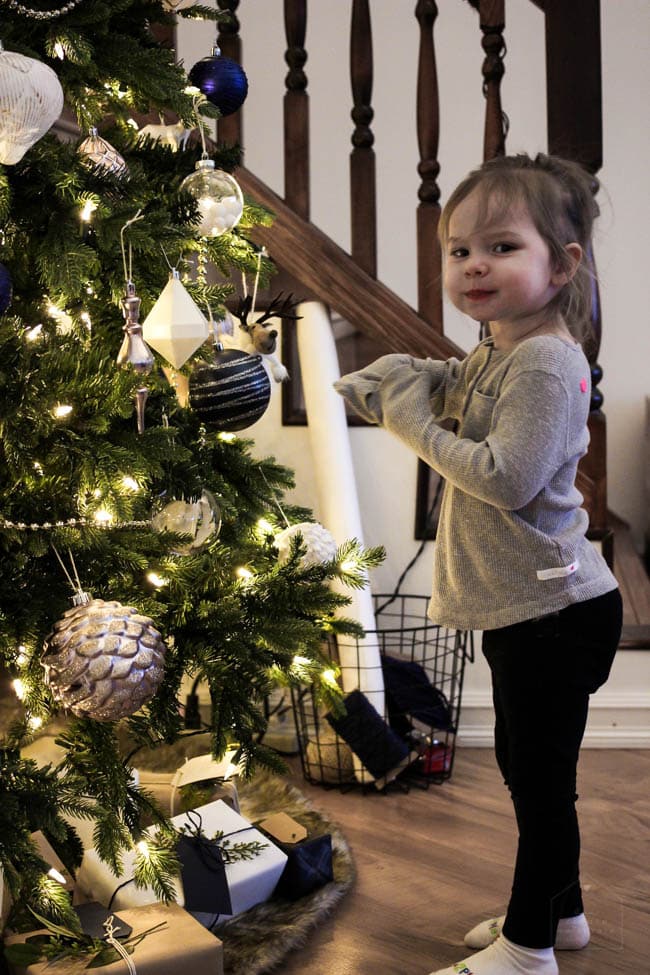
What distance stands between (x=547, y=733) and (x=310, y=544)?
363 mm

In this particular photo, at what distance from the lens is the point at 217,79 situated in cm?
134

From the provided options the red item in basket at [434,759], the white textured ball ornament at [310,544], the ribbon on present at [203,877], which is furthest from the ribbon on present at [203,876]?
the red item in basket at [434,759]

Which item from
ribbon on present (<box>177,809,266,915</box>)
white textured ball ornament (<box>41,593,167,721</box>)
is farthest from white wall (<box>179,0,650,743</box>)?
white textured ball ornament (<box>41,593,167,721</box>)

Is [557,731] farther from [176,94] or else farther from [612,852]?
[176,94]

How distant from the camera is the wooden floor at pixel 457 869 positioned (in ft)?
4.19

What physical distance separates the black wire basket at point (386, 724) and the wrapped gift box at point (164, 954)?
0.69 meters

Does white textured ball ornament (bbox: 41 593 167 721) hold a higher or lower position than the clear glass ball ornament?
lower

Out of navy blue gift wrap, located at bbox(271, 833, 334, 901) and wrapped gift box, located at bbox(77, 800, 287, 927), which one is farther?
navy blue gift wrap, located at bbox(271, 833, 334, 901)

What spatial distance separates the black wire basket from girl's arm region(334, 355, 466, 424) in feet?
2.11

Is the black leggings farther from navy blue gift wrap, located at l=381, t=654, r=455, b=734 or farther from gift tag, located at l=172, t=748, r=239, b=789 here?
navy blue gift wrap, located at l=381, t=654, r=455, b=734

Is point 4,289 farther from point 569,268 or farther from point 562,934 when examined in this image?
point 562,934

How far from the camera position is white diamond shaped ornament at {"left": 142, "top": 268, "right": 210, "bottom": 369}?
3.52 feet

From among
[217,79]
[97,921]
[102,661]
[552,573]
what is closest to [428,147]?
[217,79]

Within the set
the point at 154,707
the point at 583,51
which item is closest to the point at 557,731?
the point at 154,707
